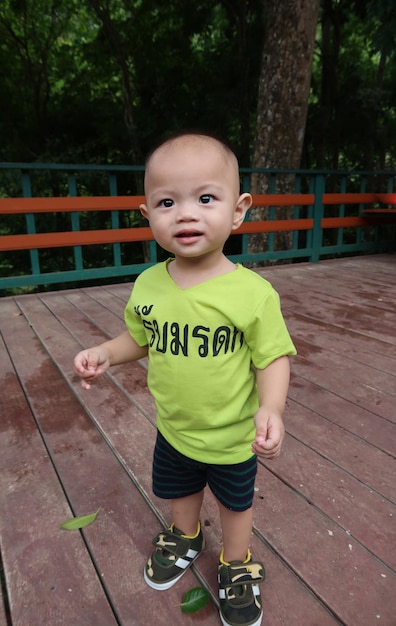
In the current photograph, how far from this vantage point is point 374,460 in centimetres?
155

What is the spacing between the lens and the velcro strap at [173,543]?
3.76 feet

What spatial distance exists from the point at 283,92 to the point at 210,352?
5212 mm

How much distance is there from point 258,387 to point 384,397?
1.21m

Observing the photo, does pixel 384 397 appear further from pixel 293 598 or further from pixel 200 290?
pixel 200 290

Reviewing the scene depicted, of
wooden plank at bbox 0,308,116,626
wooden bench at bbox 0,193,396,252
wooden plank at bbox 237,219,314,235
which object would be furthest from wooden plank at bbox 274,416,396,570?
wooden plank at bbox 237,219,314,235

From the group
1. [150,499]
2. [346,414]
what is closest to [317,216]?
[346,414]

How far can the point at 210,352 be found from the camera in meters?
0.98

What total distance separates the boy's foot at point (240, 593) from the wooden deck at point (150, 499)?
0.03m

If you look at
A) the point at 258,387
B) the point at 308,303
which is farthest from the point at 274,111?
the point at 258,387

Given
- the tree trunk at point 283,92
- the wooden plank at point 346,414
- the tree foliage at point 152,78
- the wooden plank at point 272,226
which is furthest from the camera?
the tree foliage at point 152,78

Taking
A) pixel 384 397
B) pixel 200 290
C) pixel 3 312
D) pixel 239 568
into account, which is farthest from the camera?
pixel 3 312

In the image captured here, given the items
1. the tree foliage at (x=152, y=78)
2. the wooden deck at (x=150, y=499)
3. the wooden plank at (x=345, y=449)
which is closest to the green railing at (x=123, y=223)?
the tree foliage at (x=152, y=78)

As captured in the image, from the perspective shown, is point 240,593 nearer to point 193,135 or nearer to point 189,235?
point 189,235

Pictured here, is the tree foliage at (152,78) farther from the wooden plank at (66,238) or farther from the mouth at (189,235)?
the mouth at (189,235)
